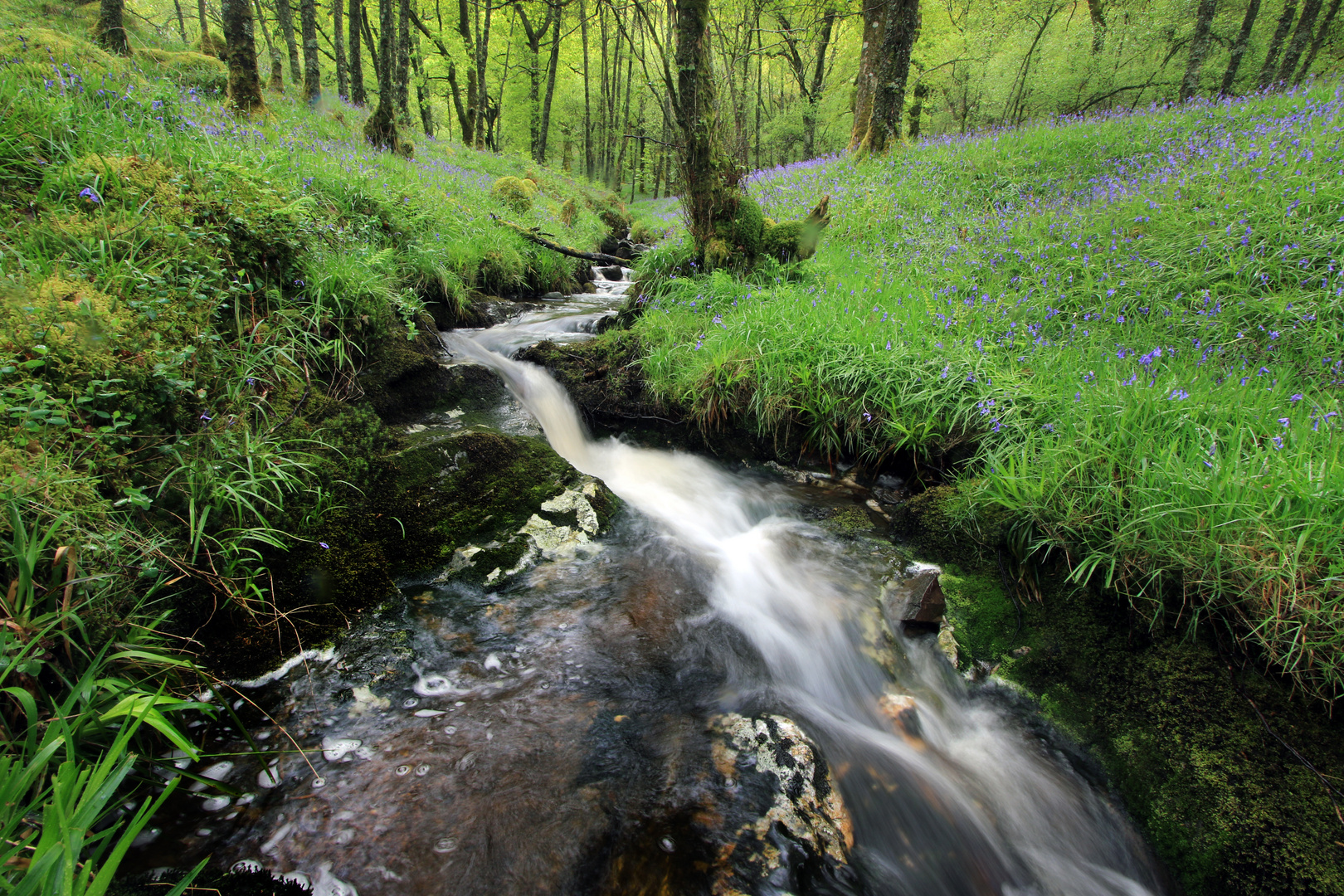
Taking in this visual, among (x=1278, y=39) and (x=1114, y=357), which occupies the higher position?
(x=1278, y=39)

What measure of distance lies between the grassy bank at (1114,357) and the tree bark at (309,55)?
450 inches

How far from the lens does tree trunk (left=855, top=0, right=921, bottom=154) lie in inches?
357

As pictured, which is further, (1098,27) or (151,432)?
(1098,27)

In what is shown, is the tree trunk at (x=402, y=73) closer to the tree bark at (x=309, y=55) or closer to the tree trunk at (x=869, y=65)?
the tree bark at (x=309, y=55)

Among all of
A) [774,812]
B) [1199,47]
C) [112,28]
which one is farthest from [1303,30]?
[112,28]

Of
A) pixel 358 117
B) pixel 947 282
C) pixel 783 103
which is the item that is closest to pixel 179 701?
pixel 947 282

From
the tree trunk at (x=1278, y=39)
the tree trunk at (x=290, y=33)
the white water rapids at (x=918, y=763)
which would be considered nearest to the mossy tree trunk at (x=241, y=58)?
the white water rapids at (x=918, y=763)

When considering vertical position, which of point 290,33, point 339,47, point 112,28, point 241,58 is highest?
point 339,47

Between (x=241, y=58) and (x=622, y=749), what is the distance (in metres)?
9.49

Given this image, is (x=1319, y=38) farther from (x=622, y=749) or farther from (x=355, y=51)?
(x=355, y=51)

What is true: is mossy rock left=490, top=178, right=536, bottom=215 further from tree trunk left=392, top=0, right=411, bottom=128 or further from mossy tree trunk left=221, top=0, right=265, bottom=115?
mossy tree trunk left=221, top=0, right=265, bottom=115

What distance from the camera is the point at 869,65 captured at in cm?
1050

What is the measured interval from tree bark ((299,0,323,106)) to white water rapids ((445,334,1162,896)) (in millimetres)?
14717

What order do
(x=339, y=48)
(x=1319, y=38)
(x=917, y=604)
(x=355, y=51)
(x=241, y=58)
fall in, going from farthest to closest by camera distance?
(x=339, y=48) → (x=1319, y=38) → (x=355, y=51) → (x=241, y=58) → (x=917, y=604)
